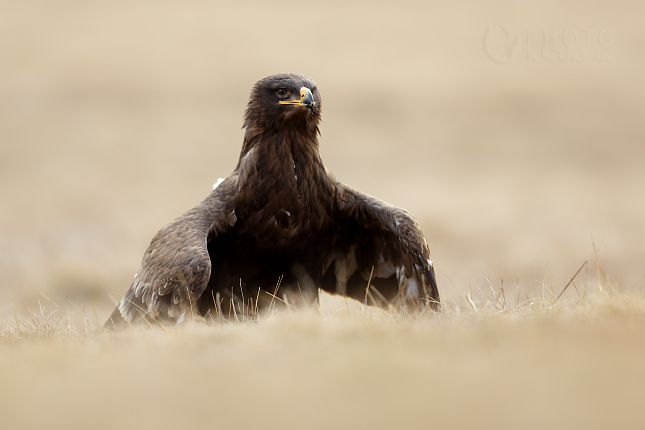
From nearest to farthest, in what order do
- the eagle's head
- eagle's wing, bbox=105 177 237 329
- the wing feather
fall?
eagle's wing, bbox=105 177 237 329, the wing feather, the eagle's head

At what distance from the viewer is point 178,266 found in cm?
616

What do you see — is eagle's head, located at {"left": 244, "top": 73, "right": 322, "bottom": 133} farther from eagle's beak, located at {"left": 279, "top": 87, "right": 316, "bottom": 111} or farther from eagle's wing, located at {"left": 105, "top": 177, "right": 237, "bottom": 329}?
eagle's wing, located at {"left": 105, "top": 177, "right": 237, "bottom": 329}

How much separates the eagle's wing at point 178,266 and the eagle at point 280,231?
0.04ft

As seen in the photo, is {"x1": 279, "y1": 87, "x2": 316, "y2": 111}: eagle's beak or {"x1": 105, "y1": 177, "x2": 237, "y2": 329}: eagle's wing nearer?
{"x1": 105, "y1": 177, "x2": 237, "y2": 329}: eagle's wing

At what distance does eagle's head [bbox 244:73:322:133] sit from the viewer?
6.67 meters

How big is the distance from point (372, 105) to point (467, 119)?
3580mm

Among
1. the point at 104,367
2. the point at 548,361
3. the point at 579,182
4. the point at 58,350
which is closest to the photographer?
the point at 548,361

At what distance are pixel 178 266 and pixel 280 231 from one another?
101 cm

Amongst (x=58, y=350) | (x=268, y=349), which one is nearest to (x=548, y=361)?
(x=268, y=349)

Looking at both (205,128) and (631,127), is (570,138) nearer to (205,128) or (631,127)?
(631,127)

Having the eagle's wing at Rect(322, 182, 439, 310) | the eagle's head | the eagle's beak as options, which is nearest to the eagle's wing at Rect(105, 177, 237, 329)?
the eagle's head

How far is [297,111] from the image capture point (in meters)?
6.71

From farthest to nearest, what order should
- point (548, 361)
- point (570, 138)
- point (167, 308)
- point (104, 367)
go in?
point (570, 138) < point (167, 308) < point (104, 367) < point (548, 361)

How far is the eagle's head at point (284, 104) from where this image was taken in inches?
263
